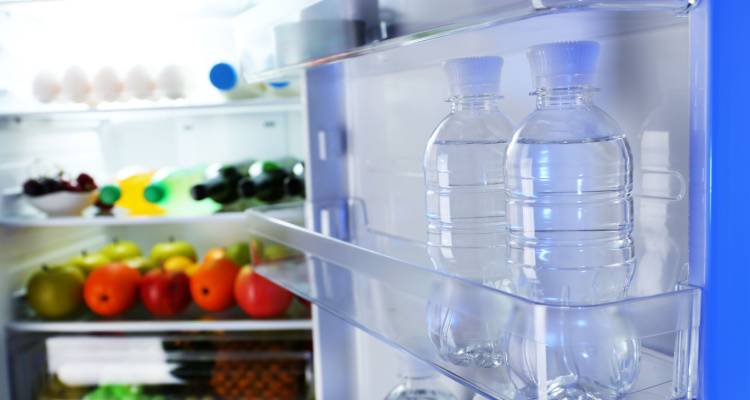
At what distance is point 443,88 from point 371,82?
0.24 metres

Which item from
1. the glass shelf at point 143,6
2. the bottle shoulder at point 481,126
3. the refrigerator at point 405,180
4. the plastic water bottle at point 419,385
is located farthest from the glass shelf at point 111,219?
the bottle shoulder at point 481,126

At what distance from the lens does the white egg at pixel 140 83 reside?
176 cm

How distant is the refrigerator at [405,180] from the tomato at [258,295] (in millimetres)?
33

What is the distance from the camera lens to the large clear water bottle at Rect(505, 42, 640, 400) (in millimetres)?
514

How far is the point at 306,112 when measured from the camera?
1188 mm

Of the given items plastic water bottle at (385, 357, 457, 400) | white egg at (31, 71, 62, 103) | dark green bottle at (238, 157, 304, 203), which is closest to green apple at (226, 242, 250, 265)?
dark green bottle at (238, 157, 304, 203)

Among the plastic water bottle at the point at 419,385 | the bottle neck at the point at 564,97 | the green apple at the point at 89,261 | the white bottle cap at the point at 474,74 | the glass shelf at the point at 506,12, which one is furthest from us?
the green apple at the point at 89,261

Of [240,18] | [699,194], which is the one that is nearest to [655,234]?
[699,194]

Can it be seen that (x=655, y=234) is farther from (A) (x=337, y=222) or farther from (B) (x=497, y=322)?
(A) (x=337, y=222)

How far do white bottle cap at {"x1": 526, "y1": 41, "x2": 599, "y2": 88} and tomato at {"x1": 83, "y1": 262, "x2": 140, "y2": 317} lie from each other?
1.48m

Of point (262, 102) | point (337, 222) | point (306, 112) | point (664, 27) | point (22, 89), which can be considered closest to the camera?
point (664, 27)

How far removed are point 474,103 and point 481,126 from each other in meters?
0.03

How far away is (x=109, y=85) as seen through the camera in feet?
5.82

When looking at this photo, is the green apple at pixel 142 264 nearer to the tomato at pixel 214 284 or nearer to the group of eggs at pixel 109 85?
the tomato at pixel 214 284
